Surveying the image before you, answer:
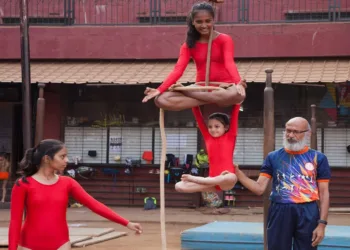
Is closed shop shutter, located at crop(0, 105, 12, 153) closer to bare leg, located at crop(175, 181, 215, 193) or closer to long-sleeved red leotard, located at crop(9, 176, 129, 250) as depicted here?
bare leg, located at crop(175, 181, 215, 193)

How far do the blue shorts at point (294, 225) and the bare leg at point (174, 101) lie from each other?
122 cm

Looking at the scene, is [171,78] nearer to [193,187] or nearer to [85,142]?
[193,187]

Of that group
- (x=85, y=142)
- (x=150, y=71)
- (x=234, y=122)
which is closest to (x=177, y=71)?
(x=234, y=122)

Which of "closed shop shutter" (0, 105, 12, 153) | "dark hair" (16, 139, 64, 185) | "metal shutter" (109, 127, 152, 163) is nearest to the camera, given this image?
"dark hair" (16, 139, 64, 185)

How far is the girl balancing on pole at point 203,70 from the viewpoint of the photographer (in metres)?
6.38

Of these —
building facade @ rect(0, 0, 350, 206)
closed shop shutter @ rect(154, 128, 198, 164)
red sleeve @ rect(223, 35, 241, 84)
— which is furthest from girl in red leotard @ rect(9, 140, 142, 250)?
closed shop shutter @ rect(154, 128, 198, 164)

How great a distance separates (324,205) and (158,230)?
28.5ft

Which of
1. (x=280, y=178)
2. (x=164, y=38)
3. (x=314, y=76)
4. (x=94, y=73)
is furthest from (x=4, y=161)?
(x=280, y=178)

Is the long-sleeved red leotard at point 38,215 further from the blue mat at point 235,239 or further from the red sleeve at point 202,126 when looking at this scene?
the blue mat at point 235,239

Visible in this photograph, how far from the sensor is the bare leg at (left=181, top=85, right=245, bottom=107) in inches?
249

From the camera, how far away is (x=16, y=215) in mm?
5914

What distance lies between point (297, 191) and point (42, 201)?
7.09ft

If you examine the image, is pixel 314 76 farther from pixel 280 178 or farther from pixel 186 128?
pixel 280 178

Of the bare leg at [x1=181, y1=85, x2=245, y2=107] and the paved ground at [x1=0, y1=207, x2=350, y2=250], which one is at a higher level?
the bare leg at [x1=181, y1=85, x2=245, y2=107]
